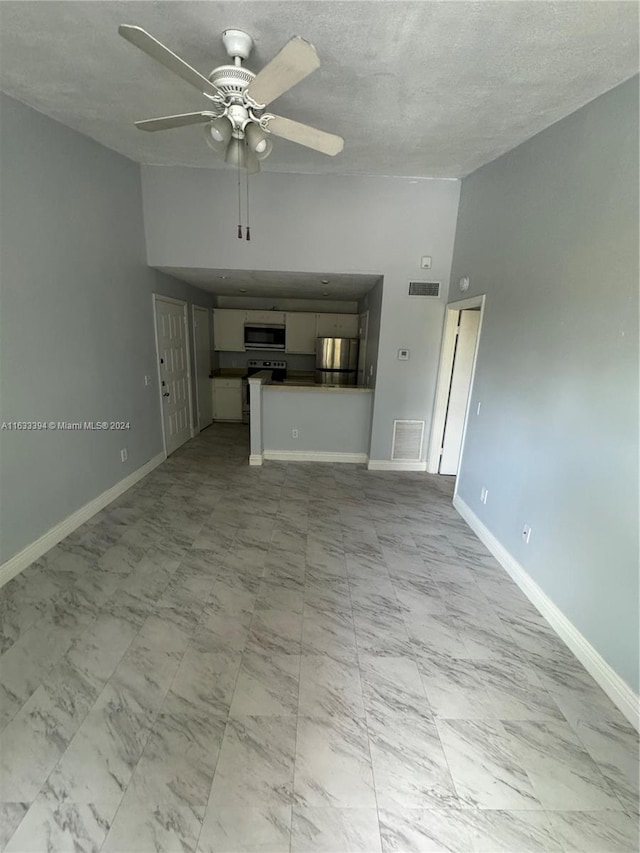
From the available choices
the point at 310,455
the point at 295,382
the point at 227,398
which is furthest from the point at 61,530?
the point at 227,398

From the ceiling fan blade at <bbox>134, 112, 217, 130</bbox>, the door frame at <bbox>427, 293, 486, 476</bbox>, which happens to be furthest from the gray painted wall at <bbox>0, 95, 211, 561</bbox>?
the door frame at <bbox>427, 293, 486, 476</bbox>

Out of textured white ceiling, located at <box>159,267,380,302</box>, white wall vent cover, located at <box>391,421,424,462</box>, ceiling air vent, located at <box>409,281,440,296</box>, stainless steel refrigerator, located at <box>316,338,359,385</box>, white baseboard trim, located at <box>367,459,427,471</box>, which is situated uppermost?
textured white ceiling, located at <box>159,267,380,302</box>

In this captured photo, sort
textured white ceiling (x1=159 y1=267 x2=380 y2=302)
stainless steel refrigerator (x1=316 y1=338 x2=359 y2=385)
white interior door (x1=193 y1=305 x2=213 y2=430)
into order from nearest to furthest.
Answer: textured white ceiling (x1=159 y1=267 x2=380 y2=302) → white interior door (x1=193 y1=305 x2=213 y2=430) → stainless steel refrigerator (x1=316 y1=338 x2=359 y2=385)

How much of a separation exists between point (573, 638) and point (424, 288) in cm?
328

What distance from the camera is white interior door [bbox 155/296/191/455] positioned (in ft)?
13.6

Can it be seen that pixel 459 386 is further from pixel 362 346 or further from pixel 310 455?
pixel 310 455

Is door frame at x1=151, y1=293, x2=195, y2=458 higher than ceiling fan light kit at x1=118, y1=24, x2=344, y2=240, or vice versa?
ceiling fan light kit at x1=118, y1=24, x2=344, y2=240

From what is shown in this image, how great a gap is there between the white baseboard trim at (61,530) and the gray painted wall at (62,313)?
47 mm

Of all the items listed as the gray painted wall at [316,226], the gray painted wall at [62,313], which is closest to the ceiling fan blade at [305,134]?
the gray painted wall at [62,313]

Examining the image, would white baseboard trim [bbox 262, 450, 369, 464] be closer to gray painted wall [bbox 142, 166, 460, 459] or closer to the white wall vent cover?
the white wall vent cover

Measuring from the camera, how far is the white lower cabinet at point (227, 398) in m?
6.09

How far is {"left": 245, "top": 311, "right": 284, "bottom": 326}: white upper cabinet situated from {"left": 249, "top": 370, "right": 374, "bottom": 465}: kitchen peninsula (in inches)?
85.2

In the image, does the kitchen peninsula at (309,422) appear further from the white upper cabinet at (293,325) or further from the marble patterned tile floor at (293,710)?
the white upper cabinet at (293,325)

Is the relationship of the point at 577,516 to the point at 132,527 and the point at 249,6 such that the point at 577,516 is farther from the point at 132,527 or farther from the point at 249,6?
the point at 132,527
